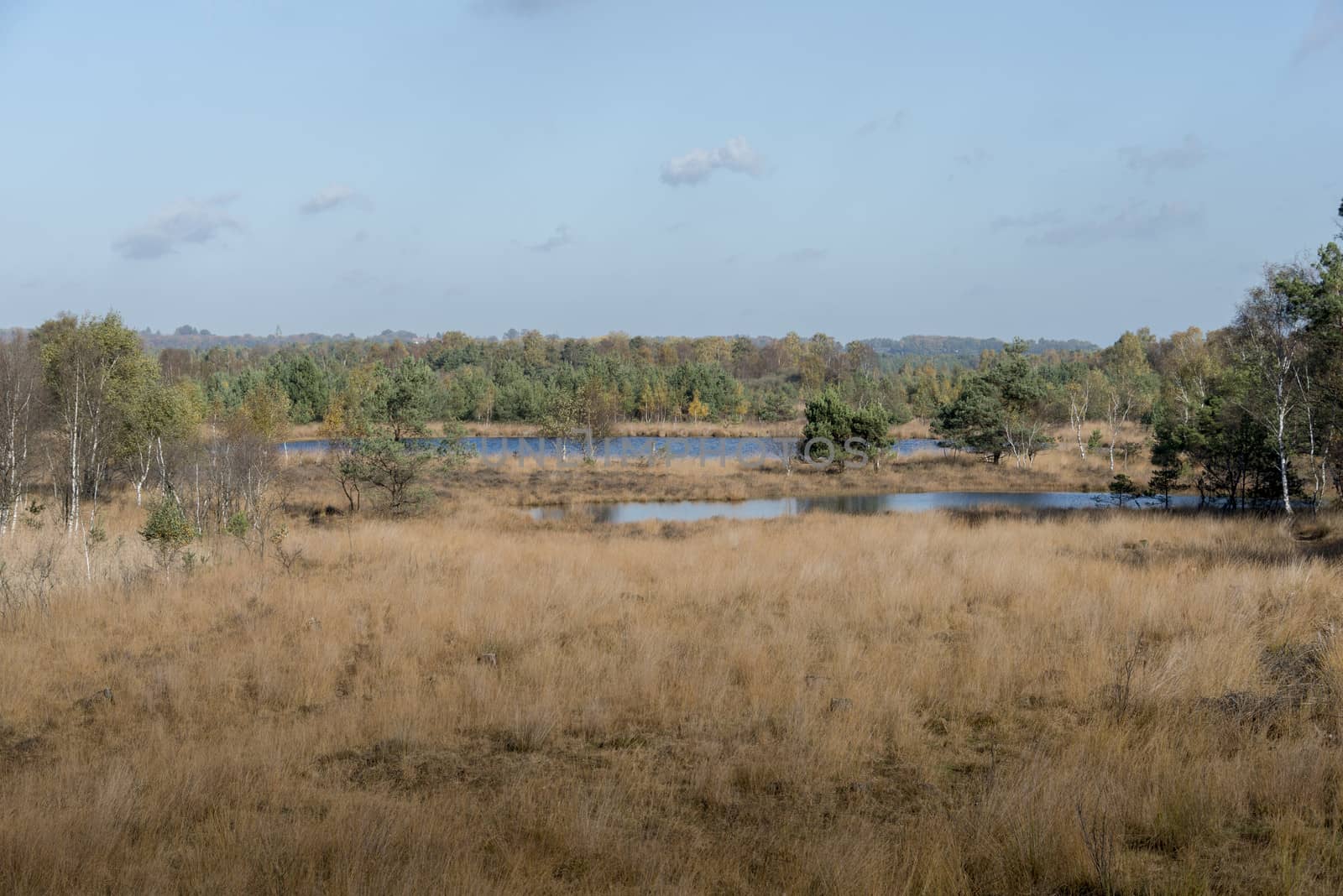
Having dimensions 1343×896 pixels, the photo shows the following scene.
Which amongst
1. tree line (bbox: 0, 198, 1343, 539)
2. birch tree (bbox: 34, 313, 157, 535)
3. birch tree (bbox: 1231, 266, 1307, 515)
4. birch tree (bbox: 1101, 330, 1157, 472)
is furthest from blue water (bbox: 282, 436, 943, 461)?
birch tree (bbox: 1231, 266, 1307, 515)

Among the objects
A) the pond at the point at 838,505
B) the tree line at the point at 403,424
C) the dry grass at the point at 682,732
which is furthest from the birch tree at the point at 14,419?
the pond at the point at 838,505

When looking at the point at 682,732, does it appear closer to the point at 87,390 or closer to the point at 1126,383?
the point at 87,390

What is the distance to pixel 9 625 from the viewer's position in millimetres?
8992

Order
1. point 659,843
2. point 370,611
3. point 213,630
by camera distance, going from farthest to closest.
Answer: point 370,611 < point 213,630 < point 659,843

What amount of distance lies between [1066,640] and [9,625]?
11.0 metres

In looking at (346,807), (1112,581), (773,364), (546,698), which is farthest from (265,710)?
(773,364)

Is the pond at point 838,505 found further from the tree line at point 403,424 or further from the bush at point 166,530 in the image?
the bush at point 166,530

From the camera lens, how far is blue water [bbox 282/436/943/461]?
2110 inches

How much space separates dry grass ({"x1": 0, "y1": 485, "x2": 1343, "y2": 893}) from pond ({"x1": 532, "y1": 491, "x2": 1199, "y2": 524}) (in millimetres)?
17462

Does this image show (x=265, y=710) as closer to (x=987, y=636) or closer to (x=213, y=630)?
(x=213, y=630)

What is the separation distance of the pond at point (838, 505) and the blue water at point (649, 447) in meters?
10.1

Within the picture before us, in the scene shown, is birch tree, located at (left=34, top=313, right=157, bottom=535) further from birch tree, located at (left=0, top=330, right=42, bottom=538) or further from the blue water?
the blue water

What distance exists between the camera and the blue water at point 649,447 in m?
53.6

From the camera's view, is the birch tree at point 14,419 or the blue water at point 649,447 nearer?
the birch tree at point 14,419
